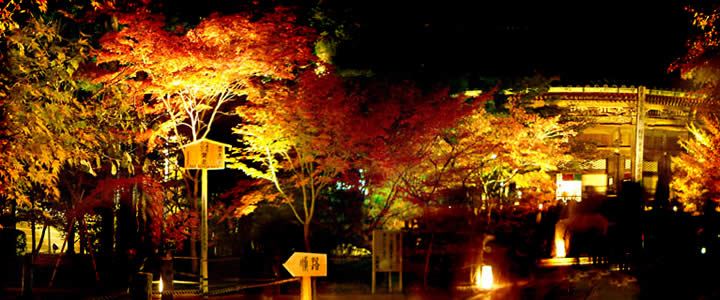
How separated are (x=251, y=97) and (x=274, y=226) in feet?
13.6

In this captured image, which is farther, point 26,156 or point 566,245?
point 566,245

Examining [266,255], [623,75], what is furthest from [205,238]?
[623,75]

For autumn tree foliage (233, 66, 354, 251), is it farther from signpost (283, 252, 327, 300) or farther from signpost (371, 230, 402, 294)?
signpost (283, 252, 327, 300)

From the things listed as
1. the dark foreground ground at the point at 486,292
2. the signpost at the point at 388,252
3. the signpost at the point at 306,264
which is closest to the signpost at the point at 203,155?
the dark foreground ground at the point at 486,292

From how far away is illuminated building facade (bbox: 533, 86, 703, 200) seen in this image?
3000 cm

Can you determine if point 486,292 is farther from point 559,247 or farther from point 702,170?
point 702,170

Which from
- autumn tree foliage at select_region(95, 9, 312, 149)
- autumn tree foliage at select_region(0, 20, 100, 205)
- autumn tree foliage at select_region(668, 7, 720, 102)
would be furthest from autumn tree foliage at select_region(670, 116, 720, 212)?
autumn tree foliage at select_region(0, 20, 100, 205)

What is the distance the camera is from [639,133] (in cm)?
A: 2808

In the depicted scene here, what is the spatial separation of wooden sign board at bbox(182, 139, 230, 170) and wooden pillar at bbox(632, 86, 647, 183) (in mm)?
21392

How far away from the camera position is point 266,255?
47.2 ft

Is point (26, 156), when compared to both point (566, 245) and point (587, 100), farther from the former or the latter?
point (587, 100)

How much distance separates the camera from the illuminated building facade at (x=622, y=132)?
30.0 m

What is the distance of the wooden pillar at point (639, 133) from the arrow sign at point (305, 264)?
22.5 m

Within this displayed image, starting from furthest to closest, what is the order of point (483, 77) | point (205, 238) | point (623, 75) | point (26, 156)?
point (623, 75) < point (483, 77) < point (205, 238) < point (26, 156)
